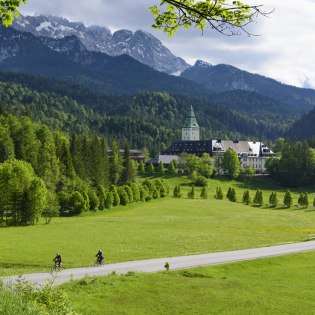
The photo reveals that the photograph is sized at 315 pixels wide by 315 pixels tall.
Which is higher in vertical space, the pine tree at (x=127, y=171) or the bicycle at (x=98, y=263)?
the pine tree at (x=127, y=171)

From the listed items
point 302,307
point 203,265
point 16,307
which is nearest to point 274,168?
point 203,265

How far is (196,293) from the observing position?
110 ft

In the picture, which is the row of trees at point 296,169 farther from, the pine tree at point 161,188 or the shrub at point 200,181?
the pine tree at point 161,188

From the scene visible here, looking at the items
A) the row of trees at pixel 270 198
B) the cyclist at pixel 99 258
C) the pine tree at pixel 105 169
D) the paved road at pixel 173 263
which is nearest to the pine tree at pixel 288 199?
the row of trees at pixel 270 198

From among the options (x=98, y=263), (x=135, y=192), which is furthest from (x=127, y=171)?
(x=98, y=263)

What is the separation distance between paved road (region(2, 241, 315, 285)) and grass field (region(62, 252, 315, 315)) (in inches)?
123

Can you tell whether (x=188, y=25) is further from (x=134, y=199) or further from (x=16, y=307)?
(x=134, y=199)

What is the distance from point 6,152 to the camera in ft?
380

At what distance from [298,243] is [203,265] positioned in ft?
79.6

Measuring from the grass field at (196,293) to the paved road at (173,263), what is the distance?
123 inches

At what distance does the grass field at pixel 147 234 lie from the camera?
5191 centimetres

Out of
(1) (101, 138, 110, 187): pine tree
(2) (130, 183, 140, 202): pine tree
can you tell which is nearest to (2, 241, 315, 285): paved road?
(2) (130, 183, 140, 202): pine tree

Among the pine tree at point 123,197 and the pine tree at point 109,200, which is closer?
the pine tree at point 109,200

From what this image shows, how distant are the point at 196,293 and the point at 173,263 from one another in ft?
43.4
